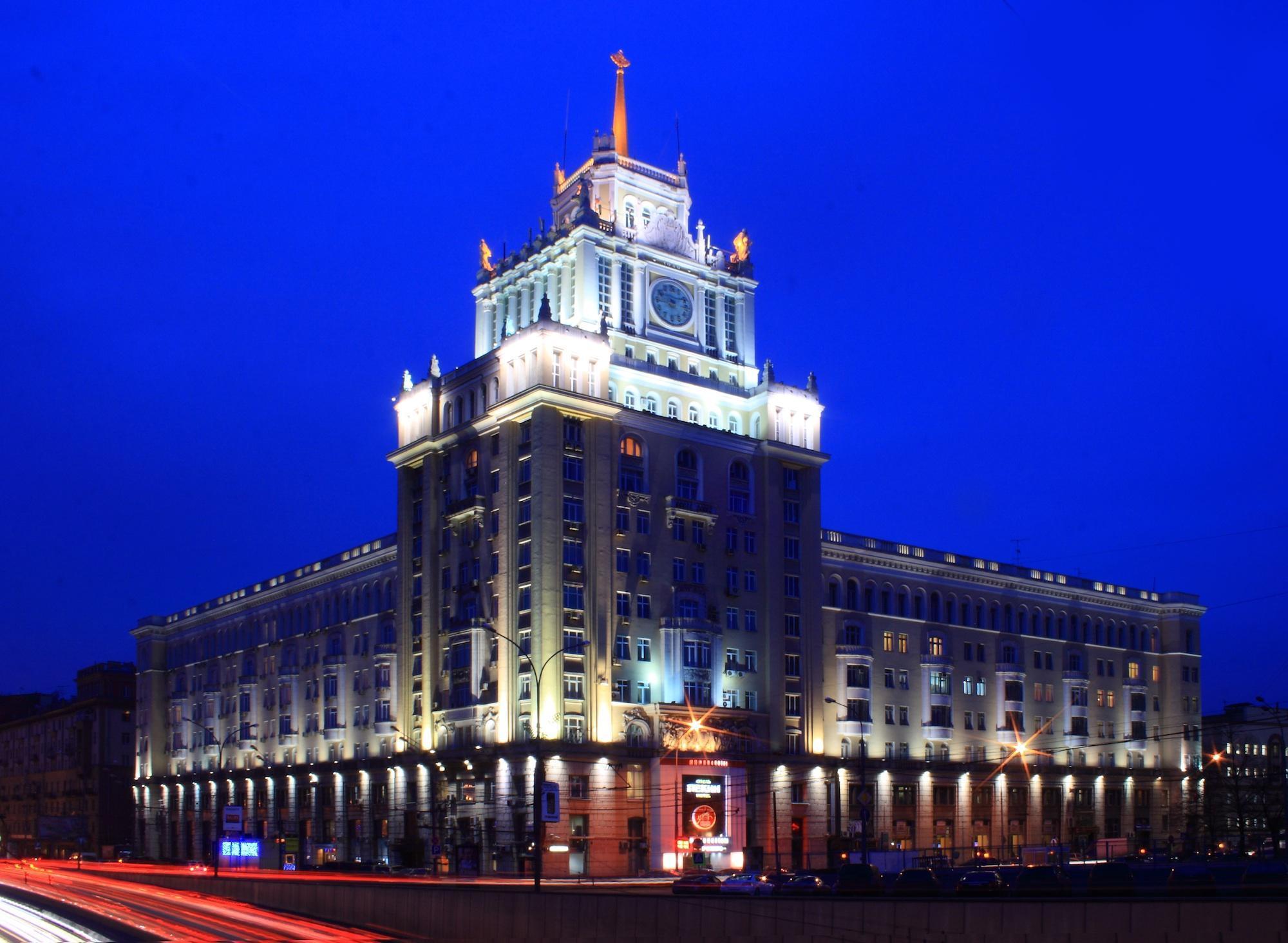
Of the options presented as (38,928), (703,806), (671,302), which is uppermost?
(671,302)

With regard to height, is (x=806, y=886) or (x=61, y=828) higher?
(x=806, y=886)

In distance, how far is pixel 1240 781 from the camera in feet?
503

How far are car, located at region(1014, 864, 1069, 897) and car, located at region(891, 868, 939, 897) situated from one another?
9.32 feet

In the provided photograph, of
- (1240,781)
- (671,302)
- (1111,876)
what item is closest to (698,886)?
(1111,876)

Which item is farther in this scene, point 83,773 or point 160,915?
point 83,773

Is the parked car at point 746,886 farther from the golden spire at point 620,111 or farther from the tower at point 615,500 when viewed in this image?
the golden spire at point 620,111

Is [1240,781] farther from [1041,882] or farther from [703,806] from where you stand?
[1041,882]

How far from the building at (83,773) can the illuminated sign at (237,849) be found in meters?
64.9

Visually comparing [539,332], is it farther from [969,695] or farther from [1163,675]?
[1163,675]

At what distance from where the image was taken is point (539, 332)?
101 m

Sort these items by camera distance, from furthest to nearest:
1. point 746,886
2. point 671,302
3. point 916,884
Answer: point 671,302
point 746,886
point 916,884

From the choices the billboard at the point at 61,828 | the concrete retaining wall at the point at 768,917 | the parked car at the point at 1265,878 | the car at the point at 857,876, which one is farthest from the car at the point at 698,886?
the billboard at the point at 61,828

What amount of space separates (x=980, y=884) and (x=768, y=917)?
34.7ft

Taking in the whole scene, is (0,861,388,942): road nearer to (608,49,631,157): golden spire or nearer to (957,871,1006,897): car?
(957,871,1006,897): car
